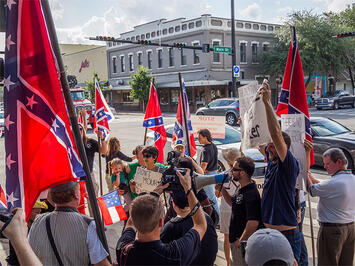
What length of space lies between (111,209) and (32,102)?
6.73 feet

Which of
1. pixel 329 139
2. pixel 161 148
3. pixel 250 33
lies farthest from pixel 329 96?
pixel 161 148

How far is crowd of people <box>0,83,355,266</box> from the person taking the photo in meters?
2.28

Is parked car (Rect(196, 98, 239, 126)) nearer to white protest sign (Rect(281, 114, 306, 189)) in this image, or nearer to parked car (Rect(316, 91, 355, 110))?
parked car (Rect(316, 91, 355, 110))

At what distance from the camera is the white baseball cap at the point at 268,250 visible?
1916 millimetres

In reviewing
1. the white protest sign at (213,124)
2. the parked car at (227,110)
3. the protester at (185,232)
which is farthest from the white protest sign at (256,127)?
the parked car at (227,110)

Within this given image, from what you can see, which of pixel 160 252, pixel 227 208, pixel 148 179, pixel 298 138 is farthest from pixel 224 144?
pixel 160 252

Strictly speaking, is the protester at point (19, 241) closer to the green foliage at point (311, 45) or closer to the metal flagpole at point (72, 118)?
the metal flagpole at point (72, 118)

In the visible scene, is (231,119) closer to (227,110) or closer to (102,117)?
(227,110)

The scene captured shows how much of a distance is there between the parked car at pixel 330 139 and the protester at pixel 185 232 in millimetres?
7319

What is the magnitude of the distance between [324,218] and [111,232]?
358 cm

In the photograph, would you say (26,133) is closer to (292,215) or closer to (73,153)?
(73,153)

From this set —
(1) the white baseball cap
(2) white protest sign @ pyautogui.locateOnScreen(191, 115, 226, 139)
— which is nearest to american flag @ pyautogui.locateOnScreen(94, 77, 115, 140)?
(2) white protest sign @ pyautogui.locateOnScreen(191, 115, 226, 139)

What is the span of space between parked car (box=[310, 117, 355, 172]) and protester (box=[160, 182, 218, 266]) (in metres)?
7.32

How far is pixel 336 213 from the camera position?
3740 mm
